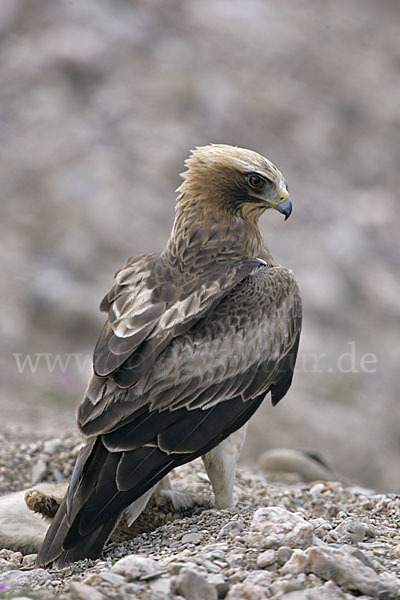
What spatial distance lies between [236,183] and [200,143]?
11.2 metres

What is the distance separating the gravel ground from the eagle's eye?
231 cm

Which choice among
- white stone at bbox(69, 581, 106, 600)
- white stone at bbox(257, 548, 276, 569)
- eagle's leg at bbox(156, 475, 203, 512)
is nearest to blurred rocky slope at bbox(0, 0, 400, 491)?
eagle's leg at bbox(156, 475, 203, 512)

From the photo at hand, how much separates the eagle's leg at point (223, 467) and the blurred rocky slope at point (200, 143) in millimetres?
3702

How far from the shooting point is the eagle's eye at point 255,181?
258 inches

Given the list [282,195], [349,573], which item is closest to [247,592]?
[349,573]

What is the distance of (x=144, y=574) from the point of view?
440cm

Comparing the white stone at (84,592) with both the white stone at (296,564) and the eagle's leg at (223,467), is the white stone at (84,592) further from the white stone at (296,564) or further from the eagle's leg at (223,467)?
the eagle's leg at (223,467)

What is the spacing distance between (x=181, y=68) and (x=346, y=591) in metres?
16.9

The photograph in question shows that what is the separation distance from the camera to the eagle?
17.9ft

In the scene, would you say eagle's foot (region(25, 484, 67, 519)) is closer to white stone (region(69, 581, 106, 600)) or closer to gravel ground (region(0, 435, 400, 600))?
gravel ground (region(0, 435, 400, 600))

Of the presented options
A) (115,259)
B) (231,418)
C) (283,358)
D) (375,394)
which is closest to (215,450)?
(231,418)

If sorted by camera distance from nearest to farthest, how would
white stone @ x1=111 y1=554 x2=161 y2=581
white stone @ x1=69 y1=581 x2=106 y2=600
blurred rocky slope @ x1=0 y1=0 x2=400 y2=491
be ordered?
white stone @ x1=69 y1=581 x2=106 y2=600 → white stone @ x1=111 y1=554 x2=161 y2=581 → blurred rocky slope @ x1=0 y1=0 x2=400 y2=491

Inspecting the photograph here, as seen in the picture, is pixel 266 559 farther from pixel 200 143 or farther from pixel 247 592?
pixel 200 143

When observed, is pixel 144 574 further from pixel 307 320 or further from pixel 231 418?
pixel 307 320
